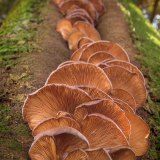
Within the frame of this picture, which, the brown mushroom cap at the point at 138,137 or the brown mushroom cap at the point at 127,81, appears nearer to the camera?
the brown mushroom cap at the point at 138,137

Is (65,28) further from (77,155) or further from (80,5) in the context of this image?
(77,155)

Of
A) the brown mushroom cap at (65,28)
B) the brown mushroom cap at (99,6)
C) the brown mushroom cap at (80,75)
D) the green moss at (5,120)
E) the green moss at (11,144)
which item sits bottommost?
the brown mushroom cap at (99,6)

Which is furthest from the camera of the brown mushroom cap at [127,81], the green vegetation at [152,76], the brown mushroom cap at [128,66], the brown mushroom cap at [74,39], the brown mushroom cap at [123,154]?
the brown mushroom cap at [74,39]

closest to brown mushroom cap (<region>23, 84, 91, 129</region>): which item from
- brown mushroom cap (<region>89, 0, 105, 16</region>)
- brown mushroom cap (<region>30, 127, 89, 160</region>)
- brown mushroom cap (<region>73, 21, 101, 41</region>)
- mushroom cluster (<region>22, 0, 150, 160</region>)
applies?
mushroom cluster (<region>22, 0, 150, 160</region>)

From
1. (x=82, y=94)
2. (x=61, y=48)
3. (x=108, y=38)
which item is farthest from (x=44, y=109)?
(x=108, y=38)

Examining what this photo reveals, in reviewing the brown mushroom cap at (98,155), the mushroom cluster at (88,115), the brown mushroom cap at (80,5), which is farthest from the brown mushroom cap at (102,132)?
the brown mushroom cap at (80,5)

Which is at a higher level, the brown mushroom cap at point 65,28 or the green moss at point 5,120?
the green moss at point 5,120

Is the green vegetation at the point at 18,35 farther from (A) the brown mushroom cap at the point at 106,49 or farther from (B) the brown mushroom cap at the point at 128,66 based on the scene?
(B) the brown mushroom cap at the point at 128,66

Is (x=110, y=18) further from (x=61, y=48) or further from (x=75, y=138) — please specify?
(x=75, y=138)
